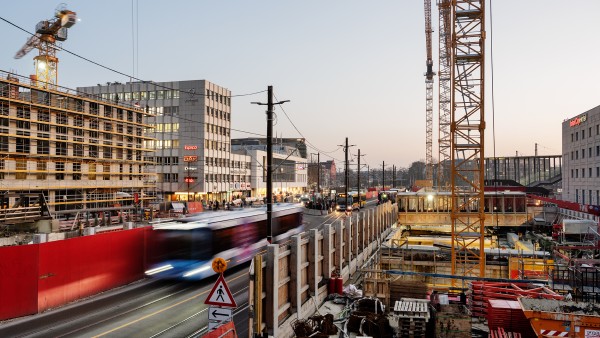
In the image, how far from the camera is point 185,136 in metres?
81.6

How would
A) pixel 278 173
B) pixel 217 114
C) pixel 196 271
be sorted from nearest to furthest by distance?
pixel 196 271, pixel 217 114, pixel 278 173

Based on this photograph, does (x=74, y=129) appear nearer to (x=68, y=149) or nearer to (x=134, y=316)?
(x=68, y=149)

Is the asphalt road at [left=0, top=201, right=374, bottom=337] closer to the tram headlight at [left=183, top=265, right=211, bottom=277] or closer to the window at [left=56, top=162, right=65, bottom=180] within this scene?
the tram headlight at [left=183, top=265, right=211, bottom=277]

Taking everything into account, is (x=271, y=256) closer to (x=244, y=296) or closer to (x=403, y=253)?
(x=244, y=296)

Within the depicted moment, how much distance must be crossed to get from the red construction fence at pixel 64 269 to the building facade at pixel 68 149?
20840mm

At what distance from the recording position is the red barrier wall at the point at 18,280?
645 inches

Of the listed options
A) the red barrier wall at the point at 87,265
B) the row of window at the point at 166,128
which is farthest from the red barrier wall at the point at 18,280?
the row of window at the point at 166,128

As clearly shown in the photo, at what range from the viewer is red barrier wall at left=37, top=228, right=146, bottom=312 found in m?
17.7

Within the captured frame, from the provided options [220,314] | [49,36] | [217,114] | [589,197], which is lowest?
[589,197]

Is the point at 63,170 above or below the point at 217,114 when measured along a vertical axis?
below

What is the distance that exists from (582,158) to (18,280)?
80960 millimetres

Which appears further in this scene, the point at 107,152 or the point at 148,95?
the point at 148,95

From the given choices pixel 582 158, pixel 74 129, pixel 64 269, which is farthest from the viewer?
pixel 582 158

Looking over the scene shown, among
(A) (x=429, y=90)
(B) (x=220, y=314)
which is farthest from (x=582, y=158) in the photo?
(B) (x=220, y=314)
